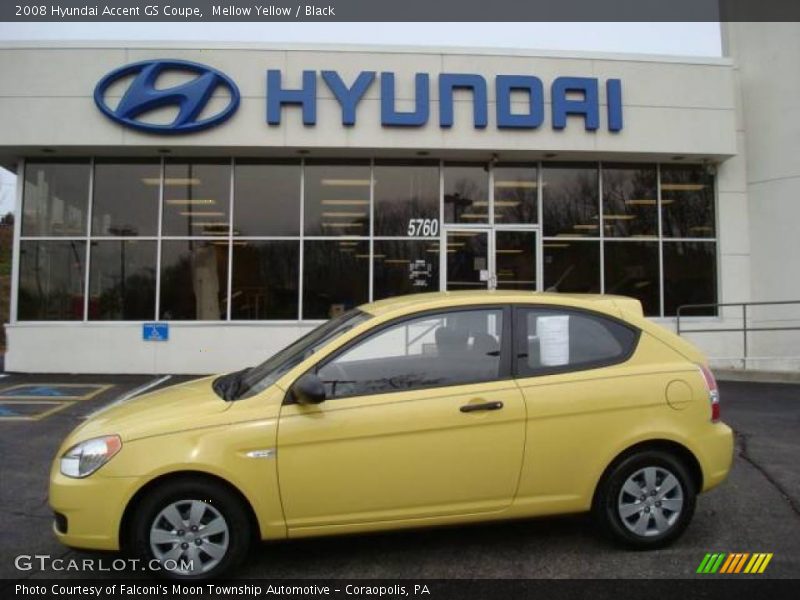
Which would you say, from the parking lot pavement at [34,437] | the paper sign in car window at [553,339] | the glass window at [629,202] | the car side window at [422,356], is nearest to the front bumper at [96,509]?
the parking lot pavement at [34,437]

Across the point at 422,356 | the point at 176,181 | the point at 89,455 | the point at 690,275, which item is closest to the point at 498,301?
the point at 422,356

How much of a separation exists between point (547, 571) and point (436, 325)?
5.18ft

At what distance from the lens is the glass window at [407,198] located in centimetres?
1274

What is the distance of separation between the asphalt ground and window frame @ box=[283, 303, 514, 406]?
102 centimetres

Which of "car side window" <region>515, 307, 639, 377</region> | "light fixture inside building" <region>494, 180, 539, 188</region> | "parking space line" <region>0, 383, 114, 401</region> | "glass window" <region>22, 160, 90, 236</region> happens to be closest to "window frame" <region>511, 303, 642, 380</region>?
"car side window" <region>515, 307, 639, 377</region>

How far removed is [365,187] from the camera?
1280 cm

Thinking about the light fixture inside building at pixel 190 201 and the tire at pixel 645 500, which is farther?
the light fixture inside building at pixel 190 201

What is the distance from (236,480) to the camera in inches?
145

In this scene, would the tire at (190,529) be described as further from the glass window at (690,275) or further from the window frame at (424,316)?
the glass window at (690,275)

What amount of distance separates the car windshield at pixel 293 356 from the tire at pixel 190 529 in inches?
24.5

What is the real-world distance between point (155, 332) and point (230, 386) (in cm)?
852

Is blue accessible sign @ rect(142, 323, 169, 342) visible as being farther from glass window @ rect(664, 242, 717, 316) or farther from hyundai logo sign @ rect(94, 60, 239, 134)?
glass window @ rect(664, 242, 717, 316)

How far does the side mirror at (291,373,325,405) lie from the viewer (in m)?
3.74

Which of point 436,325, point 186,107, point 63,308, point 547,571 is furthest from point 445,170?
point 547,571
